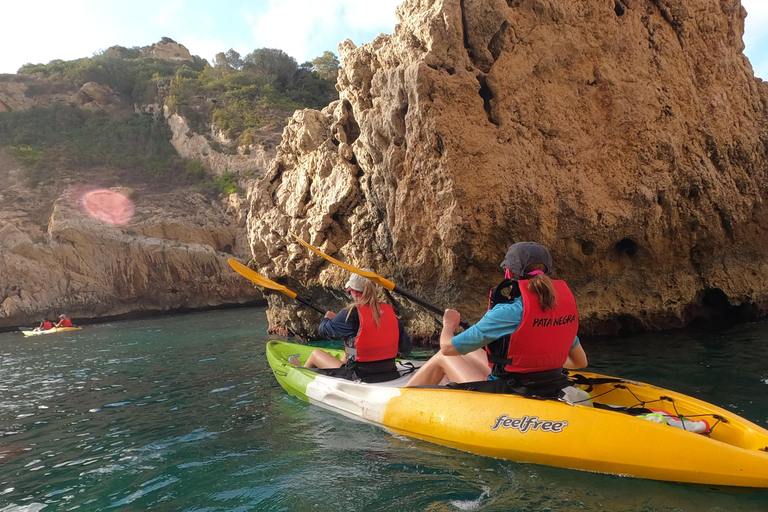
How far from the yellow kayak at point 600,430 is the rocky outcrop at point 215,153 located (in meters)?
24.5

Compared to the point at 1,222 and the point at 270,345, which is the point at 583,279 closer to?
→ the point at 270,345

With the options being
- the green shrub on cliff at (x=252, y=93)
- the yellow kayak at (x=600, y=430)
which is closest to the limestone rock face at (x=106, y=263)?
the green shrub on cliff at (x=252, y=93)

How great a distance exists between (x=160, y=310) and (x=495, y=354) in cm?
2110

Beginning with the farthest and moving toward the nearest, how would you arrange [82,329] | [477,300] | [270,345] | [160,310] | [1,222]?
[160,310], [1,222], [82,329], [477,300], [270,345]

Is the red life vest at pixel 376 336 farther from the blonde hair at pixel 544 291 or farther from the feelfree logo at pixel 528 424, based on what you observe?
the blonde hair at pixel 544 291

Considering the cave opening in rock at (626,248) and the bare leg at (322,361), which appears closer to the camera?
the bare leg at (322,361)

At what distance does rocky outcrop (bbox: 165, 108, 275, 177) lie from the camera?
2697 cm

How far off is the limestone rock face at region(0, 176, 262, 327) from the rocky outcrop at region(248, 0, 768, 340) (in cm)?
1485

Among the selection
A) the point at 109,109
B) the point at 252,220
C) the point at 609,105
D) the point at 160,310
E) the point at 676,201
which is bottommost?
the point at 160,310

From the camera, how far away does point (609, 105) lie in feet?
24.0

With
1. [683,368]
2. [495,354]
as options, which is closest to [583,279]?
[683,368]

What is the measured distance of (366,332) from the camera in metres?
4.57

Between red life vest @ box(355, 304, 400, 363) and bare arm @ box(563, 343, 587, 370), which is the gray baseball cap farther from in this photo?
red life vest @ box(355, 304, 400, 363)

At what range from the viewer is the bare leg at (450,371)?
12.5 feet
